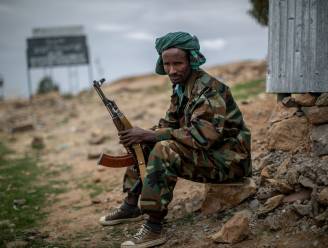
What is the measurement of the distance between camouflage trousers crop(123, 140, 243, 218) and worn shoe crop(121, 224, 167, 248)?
0.18 meters

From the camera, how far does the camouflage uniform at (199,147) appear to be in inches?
145

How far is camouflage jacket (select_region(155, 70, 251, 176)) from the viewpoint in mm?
3707

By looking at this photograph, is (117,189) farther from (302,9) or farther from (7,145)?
(7,145)

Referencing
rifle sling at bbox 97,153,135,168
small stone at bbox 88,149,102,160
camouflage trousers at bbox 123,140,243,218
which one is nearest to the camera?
camouflage trousers at bbox 123,140,243,218

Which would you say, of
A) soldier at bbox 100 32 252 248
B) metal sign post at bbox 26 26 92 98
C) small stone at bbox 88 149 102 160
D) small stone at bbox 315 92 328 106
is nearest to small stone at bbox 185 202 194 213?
soldier at bbox 100 32 252 248

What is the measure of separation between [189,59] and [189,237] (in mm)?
1537

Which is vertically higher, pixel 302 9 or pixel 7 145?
pixel 302 9

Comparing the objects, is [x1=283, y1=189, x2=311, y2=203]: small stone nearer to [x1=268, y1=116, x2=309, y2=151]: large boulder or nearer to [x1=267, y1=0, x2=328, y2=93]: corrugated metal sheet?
[x1=268, y1=116, x2=309, y2=151]: large boulder

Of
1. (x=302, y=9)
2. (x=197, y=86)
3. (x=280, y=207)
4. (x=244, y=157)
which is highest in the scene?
(x=302, y=9)

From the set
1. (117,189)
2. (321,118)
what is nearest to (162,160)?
(321,118)

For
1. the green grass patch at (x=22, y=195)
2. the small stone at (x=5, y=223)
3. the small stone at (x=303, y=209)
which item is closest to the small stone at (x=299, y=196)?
the small stone at (x=303, y=209)

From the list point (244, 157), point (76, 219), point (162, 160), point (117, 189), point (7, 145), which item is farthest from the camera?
point (7, 145)

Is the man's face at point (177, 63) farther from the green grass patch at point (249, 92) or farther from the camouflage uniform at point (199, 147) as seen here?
the green grass patch at point (249, 92)

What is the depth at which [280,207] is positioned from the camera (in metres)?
4.02
